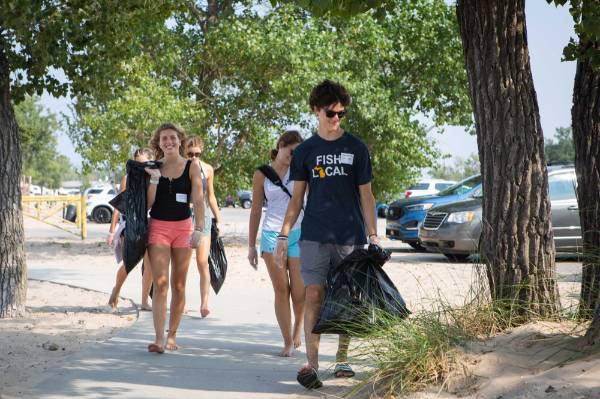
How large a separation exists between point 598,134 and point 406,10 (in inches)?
793

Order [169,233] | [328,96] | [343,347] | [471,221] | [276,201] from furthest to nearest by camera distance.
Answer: [471,221], [169,233], [276,201], [328,96], [343,347]

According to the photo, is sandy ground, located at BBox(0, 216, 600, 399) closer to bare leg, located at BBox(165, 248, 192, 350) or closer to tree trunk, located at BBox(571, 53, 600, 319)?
tree trunk, located at BBox(571, 53, 600, 319)

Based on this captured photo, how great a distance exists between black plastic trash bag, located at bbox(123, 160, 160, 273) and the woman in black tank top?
6 cm

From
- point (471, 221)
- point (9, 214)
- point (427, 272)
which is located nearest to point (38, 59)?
point (9, 214)

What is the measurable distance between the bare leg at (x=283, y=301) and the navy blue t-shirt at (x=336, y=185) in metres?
1.27

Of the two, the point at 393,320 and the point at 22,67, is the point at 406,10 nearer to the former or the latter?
the point at 22,67

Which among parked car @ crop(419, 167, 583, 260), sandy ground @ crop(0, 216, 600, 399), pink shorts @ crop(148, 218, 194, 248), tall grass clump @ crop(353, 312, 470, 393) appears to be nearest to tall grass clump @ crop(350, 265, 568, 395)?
tall grass clump @ crop(353, 312, 470, 393)

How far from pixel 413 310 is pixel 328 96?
199 centimetres

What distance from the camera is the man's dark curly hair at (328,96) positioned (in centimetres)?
659

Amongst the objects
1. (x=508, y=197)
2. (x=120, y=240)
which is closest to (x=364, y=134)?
(x=120, y=240)

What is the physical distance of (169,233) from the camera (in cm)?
816

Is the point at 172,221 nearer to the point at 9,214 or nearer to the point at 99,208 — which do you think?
the point at 9,214

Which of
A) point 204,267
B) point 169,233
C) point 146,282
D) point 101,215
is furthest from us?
point 101,215

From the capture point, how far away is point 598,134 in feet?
24.8
